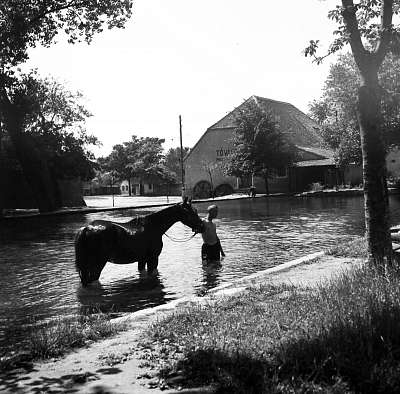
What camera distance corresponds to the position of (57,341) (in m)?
5.48

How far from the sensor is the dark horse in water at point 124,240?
1079 cm

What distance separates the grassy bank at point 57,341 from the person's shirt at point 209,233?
22.7 ft

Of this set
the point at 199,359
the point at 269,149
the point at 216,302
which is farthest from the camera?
the point at 269,149

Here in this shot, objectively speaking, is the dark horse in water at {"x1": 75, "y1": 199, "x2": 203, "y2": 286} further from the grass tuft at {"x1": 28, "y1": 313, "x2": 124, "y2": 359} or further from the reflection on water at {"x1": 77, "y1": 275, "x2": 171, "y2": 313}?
the grass tuft at {"x1": 28, "y1": 313, "x2": 124, "y2": 359}

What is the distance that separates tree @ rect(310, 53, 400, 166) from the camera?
40656 mm

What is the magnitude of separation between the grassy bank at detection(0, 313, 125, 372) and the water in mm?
674

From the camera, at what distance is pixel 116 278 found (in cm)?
1209

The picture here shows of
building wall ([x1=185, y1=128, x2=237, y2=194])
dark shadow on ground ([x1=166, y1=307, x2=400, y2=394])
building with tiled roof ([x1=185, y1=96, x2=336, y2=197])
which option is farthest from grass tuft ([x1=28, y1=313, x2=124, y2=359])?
building wall ([x1=185, y1=128, x2=237, y2=194])

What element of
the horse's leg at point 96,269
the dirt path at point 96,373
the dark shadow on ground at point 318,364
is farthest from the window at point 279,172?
the dark shadow on ground at point 318,364

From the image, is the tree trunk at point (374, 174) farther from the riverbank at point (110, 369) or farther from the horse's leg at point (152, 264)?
the horse's leg at point (152, 264)

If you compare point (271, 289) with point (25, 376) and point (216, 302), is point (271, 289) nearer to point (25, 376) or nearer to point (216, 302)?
point (216, 302)

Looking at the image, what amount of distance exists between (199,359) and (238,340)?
548 mm

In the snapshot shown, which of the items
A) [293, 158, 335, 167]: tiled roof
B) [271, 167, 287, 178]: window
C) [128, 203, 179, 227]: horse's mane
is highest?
[293, 158, 335, 167]: tiled roof

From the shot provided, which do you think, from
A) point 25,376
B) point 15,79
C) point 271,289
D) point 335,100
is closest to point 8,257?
point 271,289
